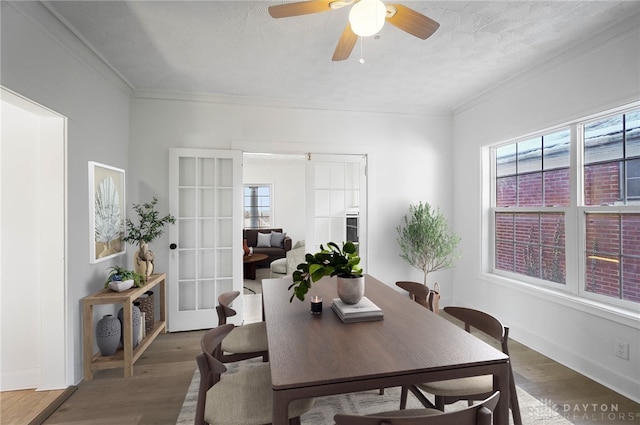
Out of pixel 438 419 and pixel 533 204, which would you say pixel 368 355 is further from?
pixel 533 204

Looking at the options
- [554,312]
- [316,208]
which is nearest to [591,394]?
[554,312]

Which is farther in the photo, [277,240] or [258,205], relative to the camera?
[258,205]

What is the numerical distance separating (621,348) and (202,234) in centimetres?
386

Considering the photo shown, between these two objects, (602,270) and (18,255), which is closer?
(18,255)

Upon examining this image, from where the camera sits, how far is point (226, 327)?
5.32 feet

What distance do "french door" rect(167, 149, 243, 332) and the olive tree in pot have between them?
2059 mm

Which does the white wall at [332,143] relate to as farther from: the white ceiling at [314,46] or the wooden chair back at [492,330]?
the wooden chair back at [492,330]

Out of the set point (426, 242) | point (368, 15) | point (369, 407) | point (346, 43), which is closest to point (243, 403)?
point (369, 407)

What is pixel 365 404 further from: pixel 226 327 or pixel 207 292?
pixel 207 292

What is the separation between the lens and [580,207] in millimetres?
2713

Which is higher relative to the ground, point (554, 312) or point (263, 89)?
point (263, 89)

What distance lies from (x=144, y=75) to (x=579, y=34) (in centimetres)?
375

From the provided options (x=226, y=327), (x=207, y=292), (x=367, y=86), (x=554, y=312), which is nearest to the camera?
(x=226, y=327)

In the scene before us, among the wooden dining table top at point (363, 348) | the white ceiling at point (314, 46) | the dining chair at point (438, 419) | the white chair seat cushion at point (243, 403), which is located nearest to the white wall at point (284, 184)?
the white ceiling at point (314, 46)
